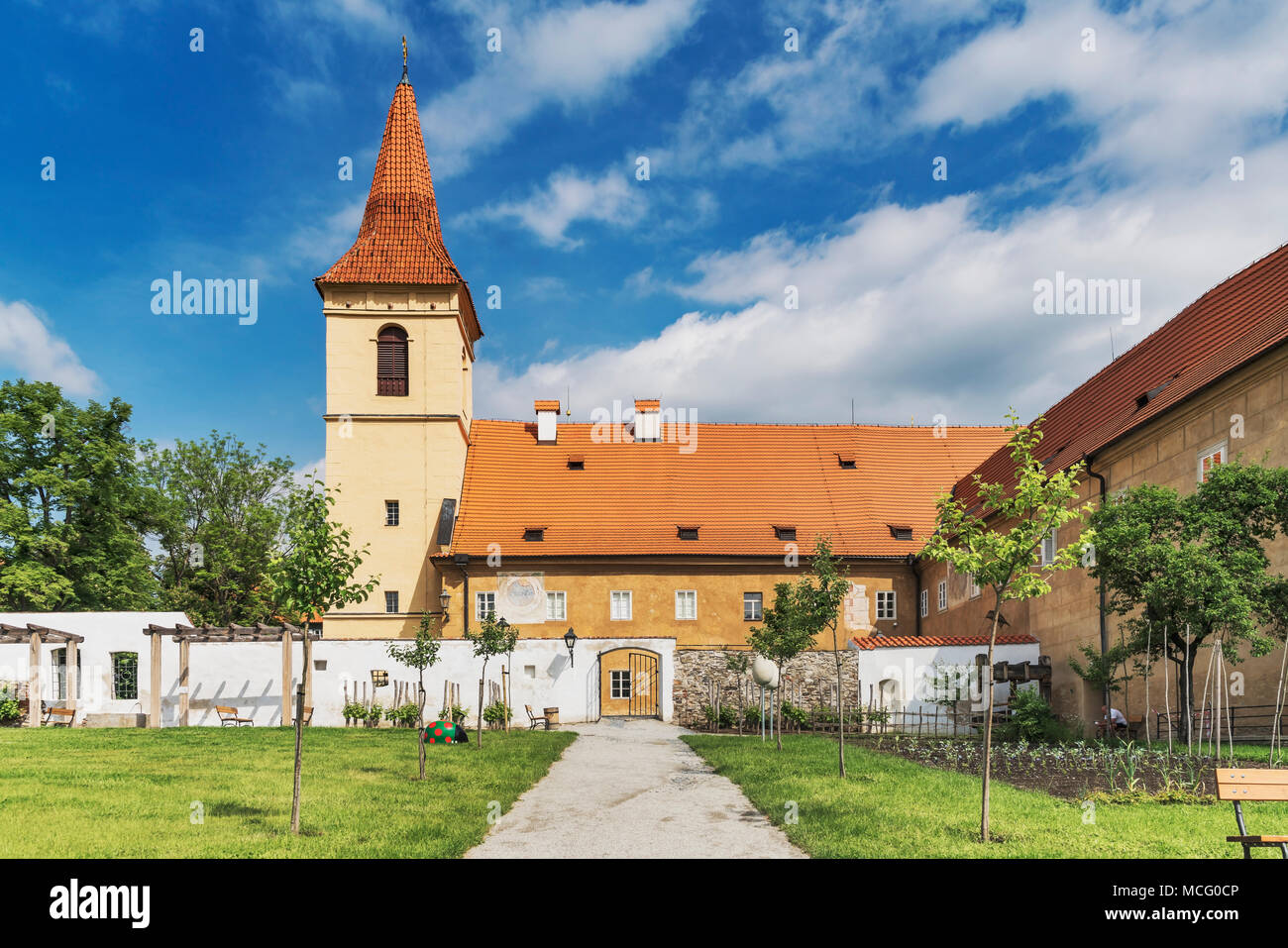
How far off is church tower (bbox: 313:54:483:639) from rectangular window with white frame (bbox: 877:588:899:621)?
54.1 feet

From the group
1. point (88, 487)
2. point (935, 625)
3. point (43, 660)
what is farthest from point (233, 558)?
point (935, 625)

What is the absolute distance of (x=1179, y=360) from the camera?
25391mm

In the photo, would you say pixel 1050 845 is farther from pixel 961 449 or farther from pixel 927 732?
pixel 961 449

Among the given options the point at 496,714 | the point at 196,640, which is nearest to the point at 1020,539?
the point at 496,714

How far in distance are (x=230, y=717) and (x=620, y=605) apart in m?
14.2

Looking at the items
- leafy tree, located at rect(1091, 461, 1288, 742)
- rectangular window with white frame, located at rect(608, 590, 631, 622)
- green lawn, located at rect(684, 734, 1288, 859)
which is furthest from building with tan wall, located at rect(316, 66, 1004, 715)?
green lawn, located at rect(684, 734, 1288, 859)

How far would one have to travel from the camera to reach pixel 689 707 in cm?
3069

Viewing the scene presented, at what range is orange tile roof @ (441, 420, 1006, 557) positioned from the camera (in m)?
Answer: 38.2

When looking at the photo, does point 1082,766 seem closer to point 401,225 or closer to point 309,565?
point 309,565

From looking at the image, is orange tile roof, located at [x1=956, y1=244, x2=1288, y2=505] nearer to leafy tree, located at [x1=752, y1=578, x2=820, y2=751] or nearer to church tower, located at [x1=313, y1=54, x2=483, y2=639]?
leafy tree, located at [x1=752, y1=578, x2=820, y2=751]

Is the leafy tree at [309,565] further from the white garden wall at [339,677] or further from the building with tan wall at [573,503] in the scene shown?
the building with tan wall at [573,503]

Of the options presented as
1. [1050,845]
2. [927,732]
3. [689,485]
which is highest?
[689,485]

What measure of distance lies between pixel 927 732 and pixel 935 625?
9.67 meters

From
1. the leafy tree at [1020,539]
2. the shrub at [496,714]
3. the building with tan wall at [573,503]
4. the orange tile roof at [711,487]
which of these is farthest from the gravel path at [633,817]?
the orange tile roof at [711,487]
